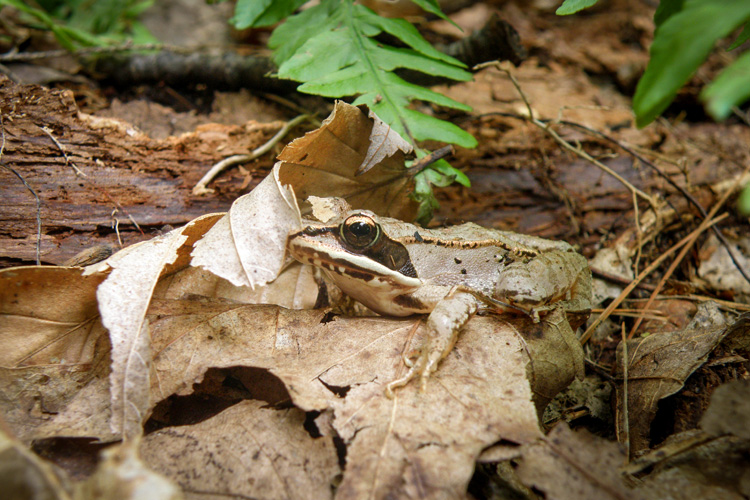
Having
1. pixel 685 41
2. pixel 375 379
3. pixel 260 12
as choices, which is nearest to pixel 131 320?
pixel 375 379

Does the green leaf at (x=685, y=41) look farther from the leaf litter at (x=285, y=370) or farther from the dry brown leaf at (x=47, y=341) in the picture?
the dry brown leaf at (x=47, y=341)

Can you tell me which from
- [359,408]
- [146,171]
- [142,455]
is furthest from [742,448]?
[146,171]

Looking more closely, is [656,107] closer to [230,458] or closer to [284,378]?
[284,378]

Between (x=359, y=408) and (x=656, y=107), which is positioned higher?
(x=656, y=107)

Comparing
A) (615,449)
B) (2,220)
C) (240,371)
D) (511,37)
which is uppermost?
(511,37)

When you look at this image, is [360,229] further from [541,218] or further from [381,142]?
[541,218]

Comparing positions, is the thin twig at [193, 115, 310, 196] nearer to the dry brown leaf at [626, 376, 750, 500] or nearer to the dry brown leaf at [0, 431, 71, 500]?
the dry brown leaf at [0, 431, 71, 500]
